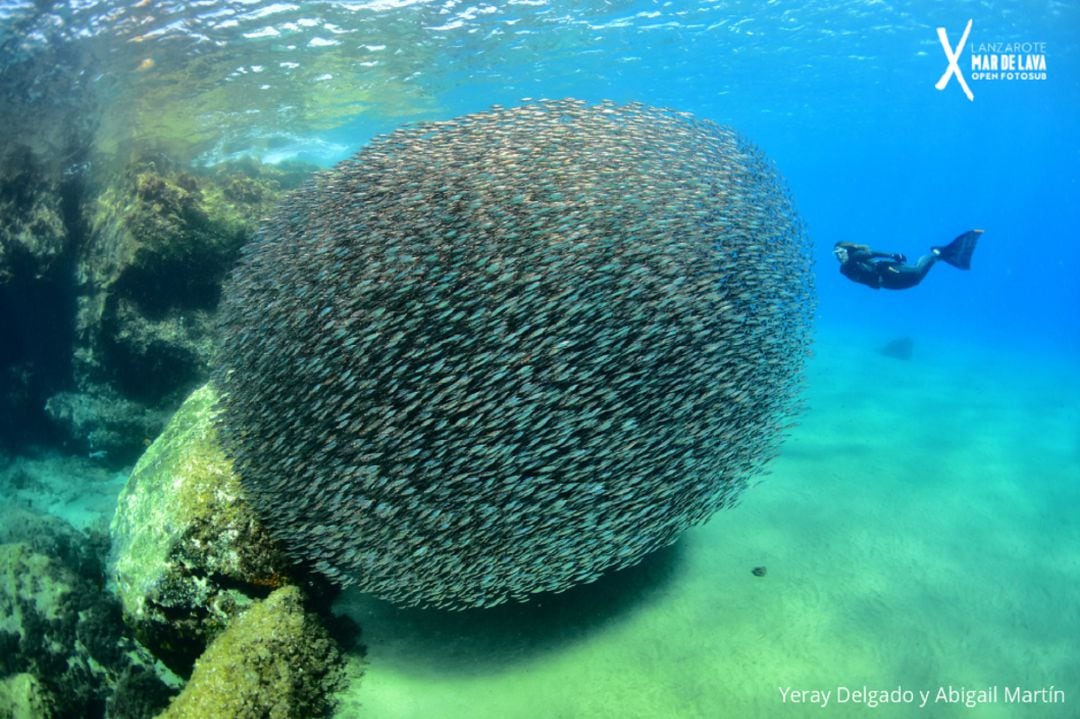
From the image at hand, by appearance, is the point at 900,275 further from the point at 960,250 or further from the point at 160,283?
the point at 160,283

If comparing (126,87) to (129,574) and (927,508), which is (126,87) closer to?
(129,574)

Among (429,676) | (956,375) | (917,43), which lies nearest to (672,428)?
(429,676)

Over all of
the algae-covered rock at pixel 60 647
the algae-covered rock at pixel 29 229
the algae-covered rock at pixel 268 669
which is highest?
the algae-covered rock at pixel 29 229

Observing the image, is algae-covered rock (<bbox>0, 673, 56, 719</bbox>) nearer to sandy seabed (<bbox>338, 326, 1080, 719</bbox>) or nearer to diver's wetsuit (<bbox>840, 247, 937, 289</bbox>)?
sandy seabed (<bbox>338, 326, 1080, 719</bbox>)

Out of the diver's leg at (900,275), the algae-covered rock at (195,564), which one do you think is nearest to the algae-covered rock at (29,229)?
the algae-covered rock at (195,564)

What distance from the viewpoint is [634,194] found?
5.22 meters

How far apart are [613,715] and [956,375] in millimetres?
21739

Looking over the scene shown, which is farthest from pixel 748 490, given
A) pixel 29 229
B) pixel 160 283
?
pixel 29 229

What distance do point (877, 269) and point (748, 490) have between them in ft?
23.7

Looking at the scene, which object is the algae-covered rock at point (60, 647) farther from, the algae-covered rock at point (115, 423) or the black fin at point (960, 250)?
the black fin at point (960, 250)

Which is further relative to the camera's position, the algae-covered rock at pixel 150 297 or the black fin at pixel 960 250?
the black fin at pixel 960 250

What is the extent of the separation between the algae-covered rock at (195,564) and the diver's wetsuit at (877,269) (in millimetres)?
11700

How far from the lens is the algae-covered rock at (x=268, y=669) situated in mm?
3971

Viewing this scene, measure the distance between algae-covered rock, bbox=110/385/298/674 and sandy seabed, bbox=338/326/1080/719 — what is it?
109cm
